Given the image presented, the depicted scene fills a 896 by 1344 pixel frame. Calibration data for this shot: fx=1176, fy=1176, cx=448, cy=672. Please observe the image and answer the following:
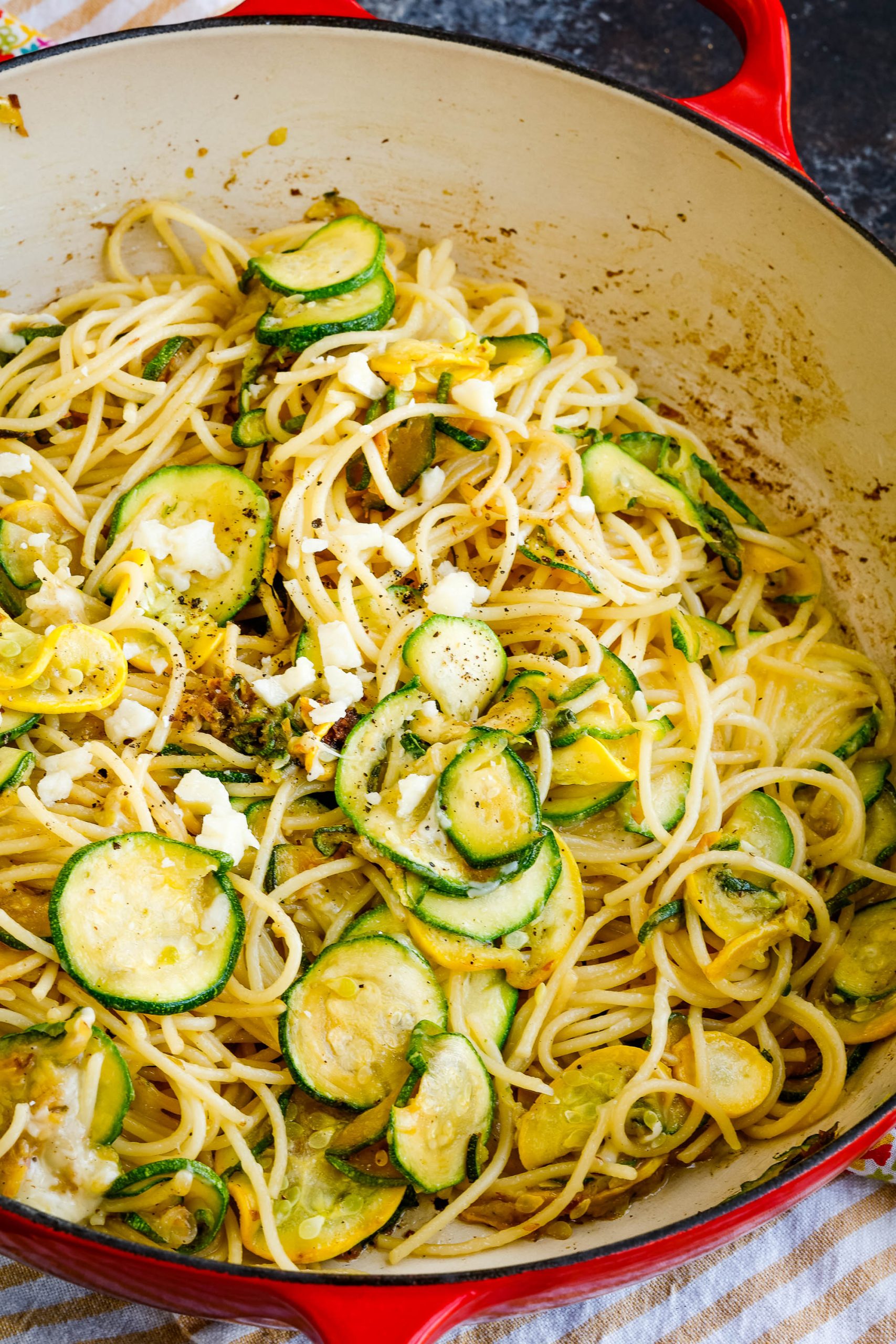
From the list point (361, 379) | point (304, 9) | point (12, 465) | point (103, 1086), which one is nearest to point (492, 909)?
point (103, 1086)

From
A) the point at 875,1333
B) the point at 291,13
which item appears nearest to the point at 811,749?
the point at 875,1333

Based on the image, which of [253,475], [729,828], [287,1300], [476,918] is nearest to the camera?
[287,1300]

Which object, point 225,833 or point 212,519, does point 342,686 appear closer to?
point 225,833

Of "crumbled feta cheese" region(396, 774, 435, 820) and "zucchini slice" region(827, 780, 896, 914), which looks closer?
"crumbled feta cheese" region(396, 774, 435, 820)

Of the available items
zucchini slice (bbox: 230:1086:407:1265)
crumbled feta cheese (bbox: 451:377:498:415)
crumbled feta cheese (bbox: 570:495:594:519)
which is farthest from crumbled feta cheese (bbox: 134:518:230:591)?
zucchini slice (bbox: 230:1086:407:1265)

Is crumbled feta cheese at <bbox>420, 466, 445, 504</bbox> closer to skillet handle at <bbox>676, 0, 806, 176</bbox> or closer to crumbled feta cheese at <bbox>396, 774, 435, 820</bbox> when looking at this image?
crumbled feta cheese at <bbox>396, 774, 435, 820</bbox>

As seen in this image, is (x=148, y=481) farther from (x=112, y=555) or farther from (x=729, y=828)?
(x=729, y=828)

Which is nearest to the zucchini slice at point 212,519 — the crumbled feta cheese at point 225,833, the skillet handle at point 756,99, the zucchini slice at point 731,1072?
the crumbled feta cheese at point 225,833
